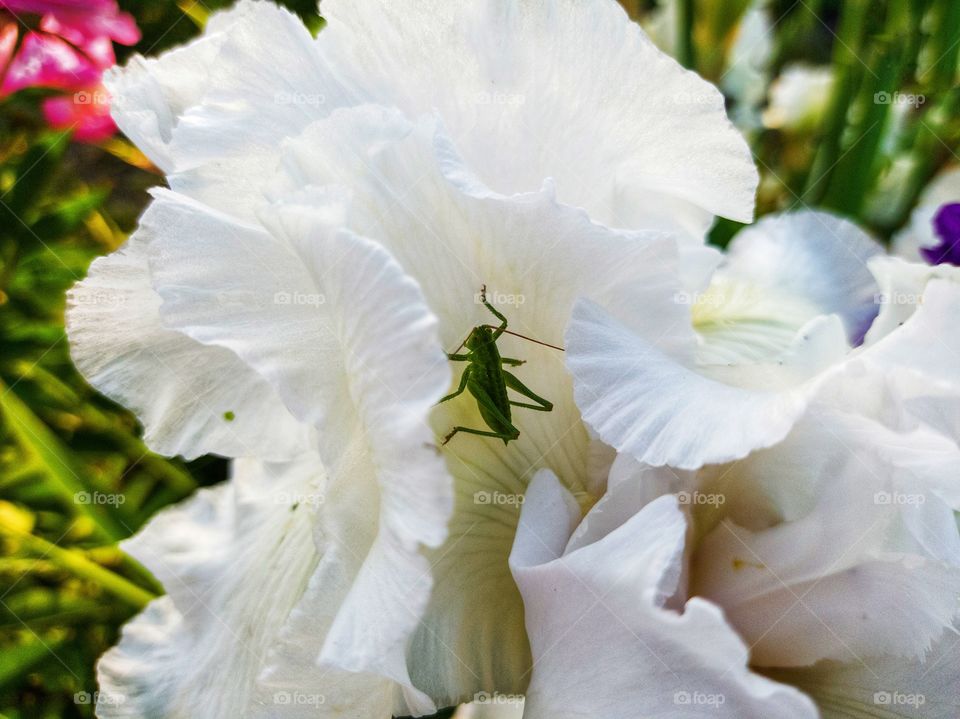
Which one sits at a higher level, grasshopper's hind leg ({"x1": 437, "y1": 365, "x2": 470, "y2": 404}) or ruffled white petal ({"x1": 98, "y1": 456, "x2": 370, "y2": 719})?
grasshopper's hind leg ({"x1": 437, "y1": 365, "x2": 470, "y2": 404})

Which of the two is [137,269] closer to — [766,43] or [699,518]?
[699,518]

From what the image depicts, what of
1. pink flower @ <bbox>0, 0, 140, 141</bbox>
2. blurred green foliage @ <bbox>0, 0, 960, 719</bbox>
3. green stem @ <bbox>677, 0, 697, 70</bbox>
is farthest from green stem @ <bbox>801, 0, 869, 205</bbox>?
pink flower @ <bbox>0, 0, 140, 141</bbox>

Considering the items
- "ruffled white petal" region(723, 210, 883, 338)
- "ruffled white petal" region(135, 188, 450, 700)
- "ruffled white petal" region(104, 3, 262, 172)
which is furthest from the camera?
"ruffled white petal" region(723, 210, 883, 338)

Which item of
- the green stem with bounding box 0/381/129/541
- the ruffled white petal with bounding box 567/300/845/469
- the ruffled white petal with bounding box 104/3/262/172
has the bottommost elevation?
the green stem with bounding box 0/381/129/541

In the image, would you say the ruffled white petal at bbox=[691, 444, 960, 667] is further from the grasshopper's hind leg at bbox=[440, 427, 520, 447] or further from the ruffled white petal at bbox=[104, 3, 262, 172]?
the ruffled white petal at bbox=[104, 3, 262, 172]

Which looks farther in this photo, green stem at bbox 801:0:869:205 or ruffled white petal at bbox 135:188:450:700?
green stem at bbox 801:0:869:205

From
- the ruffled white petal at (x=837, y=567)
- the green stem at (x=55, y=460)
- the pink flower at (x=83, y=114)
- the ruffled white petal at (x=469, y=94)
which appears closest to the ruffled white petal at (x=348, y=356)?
the ruffled white petal at (x=469, y=94)

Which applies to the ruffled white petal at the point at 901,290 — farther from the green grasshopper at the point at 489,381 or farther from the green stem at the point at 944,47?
the green stem at the point at 944,47
